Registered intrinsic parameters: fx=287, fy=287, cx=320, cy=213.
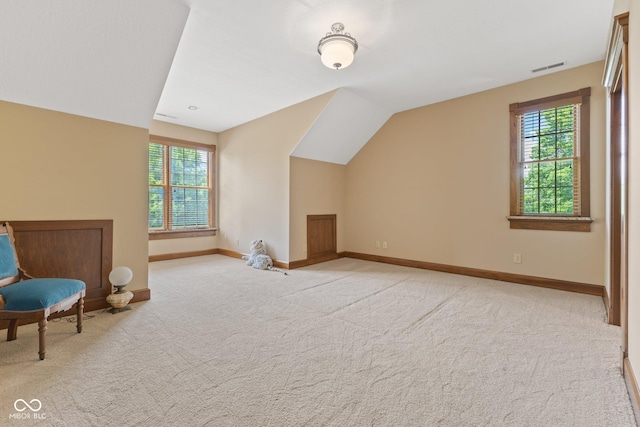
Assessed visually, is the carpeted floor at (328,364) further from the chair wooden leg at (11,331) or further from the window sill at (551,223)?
the window sill at (551,223)

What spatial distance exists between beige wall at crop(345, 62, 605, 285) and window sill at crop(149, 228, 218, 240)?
3109 mm

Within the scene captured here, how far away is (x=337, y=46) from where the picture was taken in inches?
108

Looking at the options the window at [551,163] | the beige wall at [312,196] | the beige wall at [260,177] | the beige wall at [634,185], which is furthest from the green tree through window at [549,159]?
the beige wall at [312,196]

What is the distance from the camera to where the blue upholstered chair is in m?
1.96

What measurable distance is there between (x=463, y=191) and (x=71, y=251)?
5.02 metres

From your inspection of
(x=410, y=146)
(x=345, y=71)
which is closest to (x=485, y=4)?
(x=345, y=71)

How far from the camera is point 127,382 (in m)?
1.75

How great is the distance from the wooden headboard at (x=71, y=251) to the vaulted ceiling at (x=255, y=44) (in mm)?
1118

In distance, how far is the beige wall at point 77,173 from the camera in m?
2.54

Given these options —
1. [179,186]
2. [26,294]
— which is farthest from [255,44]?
[179,186]

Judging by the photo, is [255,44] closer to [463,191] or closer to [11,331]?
[11,331]

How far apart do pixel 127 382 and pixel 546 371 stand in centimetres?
268

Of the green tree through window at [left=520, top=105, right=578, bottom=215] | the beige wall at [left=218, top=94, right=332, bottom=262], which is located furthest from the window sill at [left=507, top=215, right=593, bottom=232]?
the beige wall at [left=218, top=94, right=332, bottom=262]

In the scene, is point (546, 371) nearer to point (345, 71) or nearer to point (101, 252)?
point (345, 71)
